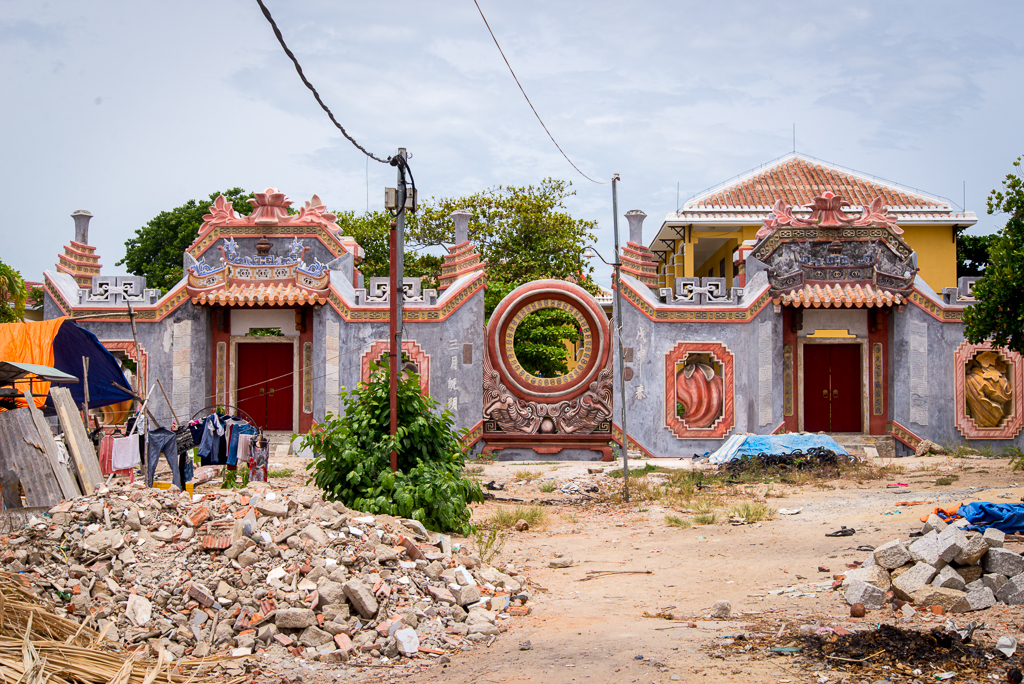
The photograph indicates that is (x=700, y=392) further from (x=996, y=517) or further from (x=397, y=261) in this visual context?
(x=996, y=517)

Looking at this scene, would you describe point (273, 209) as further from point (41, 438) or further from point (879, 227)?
point (879, 227)

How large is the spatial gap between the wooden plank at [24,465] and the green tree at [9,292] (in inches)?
442

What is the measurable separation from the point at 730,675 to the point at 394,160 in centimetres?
681

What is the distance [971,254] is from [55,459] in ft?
102

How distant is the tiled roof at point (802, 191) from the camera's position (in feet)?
83.5

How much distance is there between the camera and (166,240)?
31.4m

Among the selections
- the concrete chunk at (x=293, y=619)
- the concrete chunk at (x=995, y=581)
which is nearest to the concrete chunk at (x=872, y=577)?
the concrete chunk at (x=995, y=581)

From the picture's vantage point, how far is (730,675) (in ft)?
15.5

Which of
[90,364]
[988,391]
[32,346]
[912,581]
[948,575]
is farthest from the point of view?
[988,391]

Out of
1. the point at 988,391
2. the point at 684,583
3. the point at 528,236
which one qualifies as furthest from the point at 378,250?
the point at 684,583

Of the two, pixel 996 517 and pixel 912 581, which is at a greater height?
pixel 996 517

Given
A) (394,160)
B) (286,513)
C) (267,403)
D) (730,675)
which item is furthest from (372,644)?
(267,403)

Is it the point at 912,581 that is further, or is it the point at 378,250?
the point at 378,250

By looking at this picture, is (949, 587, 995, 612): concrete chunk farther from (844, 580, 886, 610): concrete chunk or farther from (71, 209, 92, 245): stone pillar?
(71, 209, 92, 245): stone pillar
